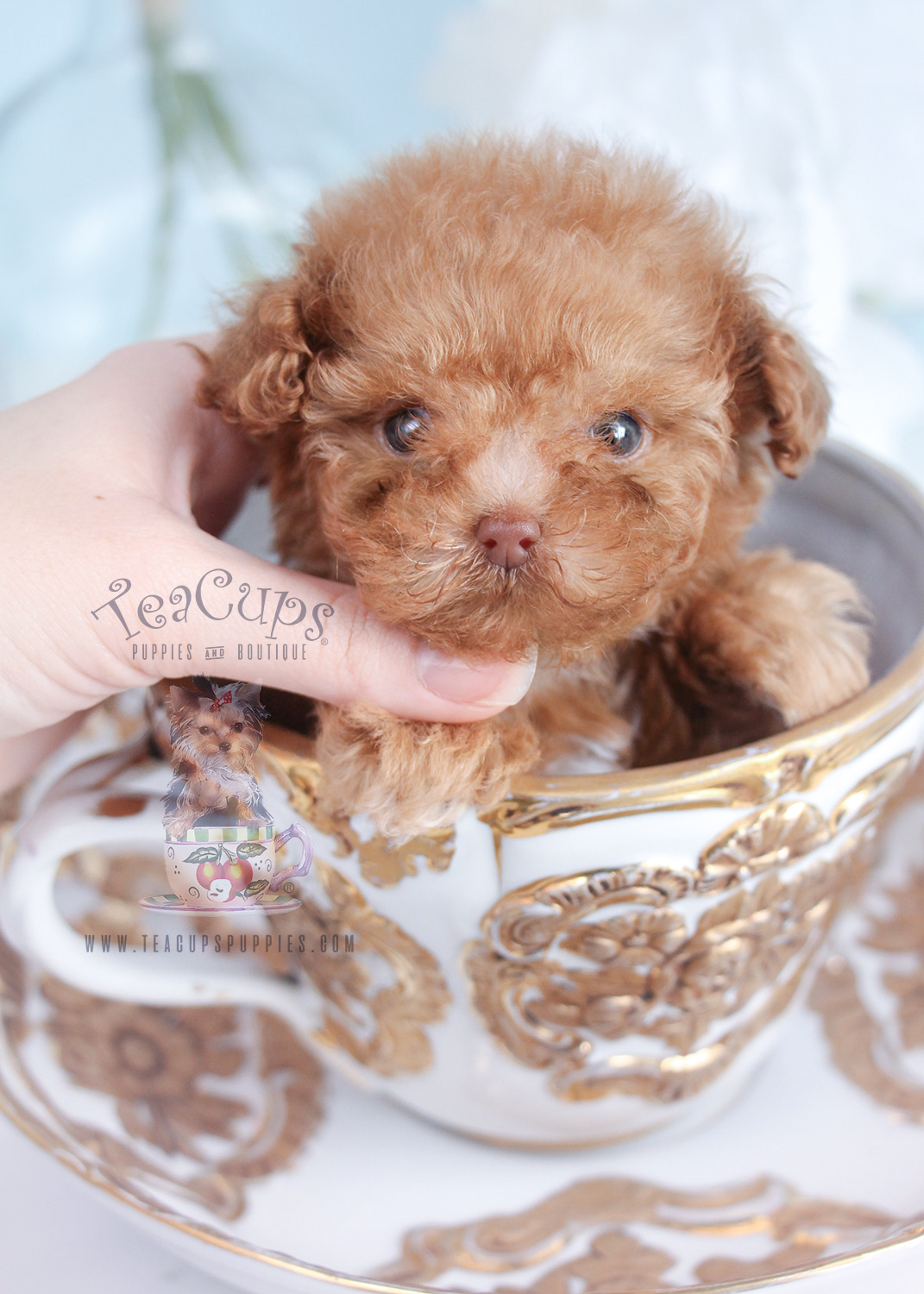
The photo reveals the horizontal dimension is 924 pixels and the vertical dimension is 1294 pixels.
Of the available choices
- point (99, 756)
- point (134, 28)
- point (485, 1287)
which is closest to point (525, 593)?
point (99, 756)

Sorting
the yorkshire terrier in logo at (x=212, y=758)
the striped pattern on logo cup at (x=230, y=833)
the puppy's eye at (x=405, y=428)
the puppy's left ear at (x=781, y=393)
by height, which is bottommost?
the striped pattern on logo cup at (x=230, y=833)

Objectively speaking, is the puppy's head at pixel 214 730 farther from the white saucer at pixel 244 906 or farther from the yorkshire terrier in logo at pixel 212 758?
the white saucer at pixel 244 906

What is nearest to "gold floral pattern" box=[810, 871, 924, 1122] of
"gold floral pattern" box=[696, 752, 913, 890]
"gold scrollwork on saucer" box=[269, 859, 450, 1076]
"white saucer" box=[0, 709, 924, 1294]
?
"white saucer" box=[0, 709, 924, 1294]

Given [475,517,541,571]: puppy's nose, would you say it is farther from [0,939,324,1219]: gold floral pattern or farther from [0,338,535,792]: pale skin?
[0,939,324,1219]: gold floral pattern

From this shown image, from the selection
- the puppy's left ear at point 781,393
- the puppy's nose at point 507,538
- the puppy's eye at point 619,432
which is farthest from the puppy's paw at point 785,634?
the puppy's nose at point 507,538

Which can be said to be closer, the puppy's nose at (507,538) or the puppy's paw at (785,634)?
the puppy's nose at (507,538)

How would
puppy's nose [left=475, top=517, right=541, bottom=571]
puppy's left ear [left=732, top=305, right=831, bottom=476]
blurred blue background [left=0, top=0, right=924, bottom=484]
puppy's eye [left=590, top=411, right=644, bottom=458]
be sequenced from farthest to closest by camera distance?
1. blurred blue background [left=0, top=0, right=924, bottom=484]
2. puppy's left ear [left=732, top=305, right=831, bottom=476]
3. puppy's eye [left=590, top=411, right=644, bottom=458]
4. puppy's nose [left=475, top=517, right=541, bottom=571]
